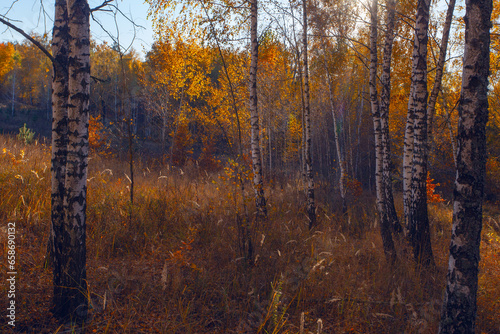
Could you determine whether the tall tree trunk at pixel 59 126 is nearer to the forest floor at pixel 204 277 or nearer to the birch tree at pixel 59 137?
the birch tree at pixel 59 137

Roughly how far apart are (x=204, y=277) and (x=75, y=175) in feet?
6.41

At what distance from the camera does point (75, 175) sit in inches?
104

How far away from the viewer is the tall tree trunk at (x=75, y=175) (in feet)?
8.63

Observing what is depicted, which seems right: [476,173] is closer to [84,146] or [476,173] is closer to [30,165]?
[84,146]

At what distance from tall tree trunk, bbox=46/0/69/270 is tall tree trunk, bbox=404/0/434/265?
535cm

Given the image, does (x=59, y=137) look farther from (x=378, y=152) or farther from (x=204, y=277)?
(x=378, y=152)

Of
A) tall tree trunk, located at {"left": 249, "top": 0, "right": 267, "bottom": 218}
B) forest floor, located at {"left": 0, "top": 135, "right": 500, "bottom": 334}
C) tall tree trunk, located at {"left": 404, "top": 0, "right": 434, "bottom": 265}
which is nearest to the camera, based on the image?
forest floor, located at {"left": 0, "top": 135, "right": 500, "bottom": 334}

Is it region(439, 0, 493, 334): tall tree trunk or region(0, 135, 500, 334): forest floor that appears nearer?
region(439, 0, 493, 334): tall tree trunk

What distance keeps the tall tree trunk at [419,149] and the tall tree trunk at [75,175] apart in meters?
5.08

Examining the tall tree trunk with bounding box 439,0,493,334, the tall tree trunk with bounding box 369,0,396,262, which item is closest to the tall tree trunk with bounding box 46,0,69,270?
the tall tree trunk with bounding box 439,0,493,334

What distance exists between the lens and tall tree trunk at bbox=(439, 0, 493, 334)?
2289 millimetres

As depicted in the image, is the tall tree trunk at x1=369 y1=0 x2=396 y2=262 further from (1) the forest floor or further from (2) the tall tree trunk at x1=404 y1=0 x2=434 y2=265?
(2) the tall tree trunk at x1=404 y1=0 x2=434 y2=265

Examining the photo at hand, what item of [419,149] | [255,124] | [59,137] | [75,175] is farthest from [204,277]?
[419,149]

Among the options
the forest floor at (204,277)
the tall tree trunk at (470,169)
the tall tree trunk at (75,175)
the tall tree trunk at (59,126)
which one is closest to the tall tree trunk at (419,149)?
the forest floor at (204,277)
